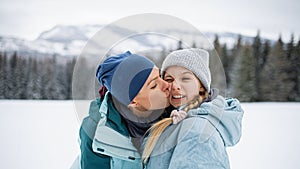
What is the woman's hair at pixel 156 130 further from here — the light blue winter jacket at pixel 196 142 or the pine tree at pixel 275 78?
the pine tree at pixel 275 78

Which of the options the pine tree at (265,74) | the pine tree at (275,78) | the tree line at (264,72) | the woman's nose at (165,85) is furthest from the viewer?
the pine tree at (265,74)

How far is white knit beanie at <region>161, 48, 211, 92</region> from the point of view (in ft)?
3.69

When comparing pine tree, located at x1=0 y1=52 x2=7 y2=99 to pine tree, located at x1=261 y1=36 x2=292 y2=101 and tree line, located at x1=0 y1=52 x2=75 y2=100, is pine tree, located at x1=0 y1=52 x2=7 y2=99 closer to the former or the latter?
tree line, located at x1=0 y1=52 x2=75 y2=100

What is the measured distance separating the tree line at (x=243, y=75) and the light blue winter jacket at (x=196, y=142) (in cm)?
934

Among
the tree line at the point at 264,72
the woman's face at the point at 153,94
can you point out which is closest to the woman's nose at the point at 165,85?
the woman's face at the point at 153,94

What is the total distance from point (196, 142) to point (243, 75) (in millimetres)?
10026

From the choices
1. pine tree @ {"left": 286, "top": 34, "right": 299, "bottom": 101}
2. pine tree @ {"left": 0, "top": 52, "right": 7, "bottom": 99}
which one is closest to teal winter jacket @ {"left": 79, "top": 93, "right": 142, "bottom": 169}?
pine tree @ {"left": 0, "top": 52, "right": 7, "bottom": 99}

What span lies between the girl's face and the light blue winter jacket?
5 cm

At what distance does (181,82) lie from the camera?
111 centimetres

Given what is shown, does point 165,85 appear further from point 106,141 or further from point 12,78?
point 12,78

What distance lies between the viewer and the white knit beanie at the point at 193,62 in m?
1.13

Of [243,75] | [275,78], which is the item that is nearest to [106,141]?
[243,75]

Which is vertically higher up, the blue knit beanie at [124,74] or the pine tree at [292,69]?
the blue knit beanie at [124,74]

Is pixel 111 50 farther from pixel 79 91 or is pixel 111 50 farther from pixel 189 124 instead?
pixel 189 124
